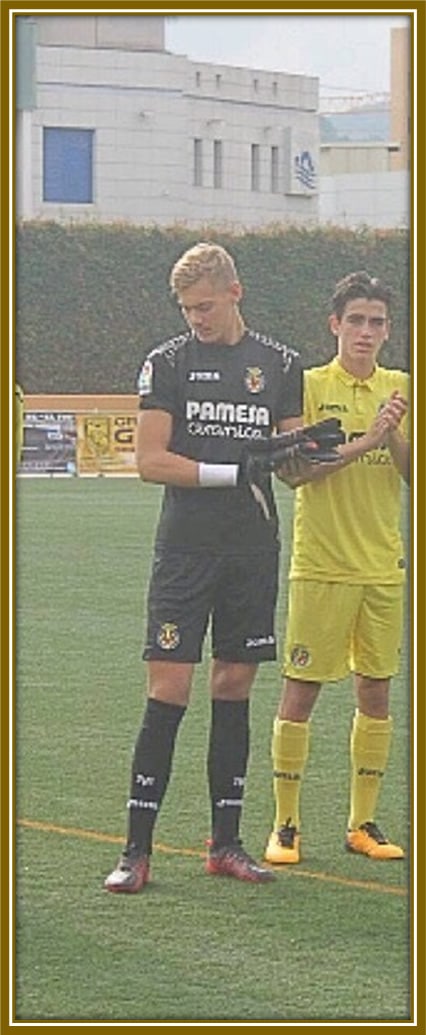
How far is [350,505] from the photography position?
5.80 m

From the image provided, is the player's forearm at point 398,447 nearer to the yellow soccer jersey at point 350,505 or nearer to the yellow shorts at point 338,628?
the yellow soccer jersey at point 350,505

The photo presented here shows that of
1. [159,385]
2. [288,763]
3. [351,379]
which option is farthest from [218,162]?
[288,763]

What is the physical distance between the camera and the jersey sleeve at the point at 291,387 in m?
5.48

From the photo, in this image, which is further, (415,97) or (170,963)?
(170,963)

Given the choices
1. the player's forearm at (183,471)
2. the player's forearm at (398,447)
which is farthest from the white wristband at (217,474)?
the player's forearm at (398,447)

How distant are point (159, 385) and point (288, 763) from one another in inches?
45.6

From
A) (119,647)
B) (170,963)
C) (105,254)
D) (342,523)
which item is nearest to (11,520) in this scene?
(170,963)

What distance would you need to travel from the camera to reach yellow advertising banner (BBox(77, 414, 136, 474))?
71.1ft

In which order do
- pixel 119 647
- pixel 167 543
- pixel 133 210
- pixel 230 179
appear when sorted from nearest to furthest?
1. pixel 133 210
2. pixel 230 179
3. pixel 167 543
4. pixel 119 647

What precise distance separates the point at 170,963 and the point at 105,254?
5651mm

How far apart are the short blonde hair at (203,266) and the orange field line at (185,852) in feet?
4.66

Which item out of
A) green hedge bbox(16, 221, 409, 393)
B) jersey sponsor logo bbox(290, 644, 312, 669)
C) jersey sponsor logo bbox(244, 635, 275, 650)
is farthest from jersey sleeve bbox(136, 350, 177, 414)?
jersey sponsor logo bbox(290, 644, 312, 669)

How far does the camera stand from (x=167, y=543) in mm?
5535

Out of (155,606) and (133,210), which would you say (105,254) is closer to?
(155,606)
